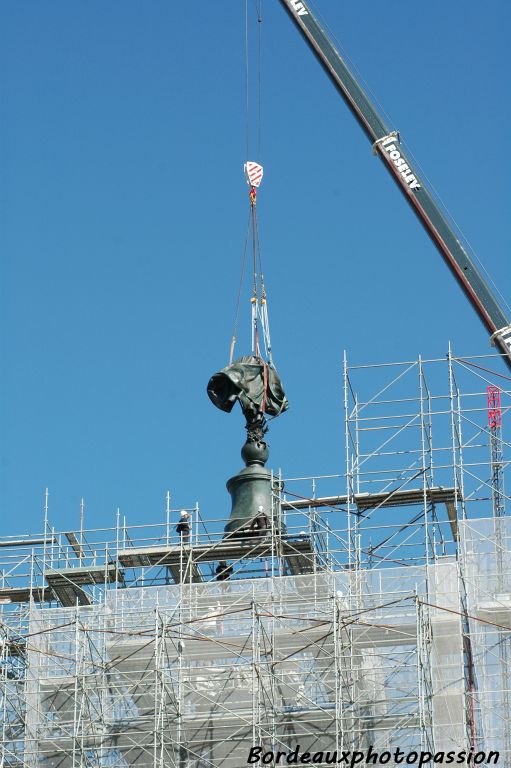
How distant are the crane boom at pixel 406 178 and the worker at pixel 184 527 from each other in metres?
10.4

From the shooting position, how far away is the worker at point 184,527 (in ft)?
227

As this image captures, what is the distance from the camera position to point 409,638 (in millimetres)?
62625

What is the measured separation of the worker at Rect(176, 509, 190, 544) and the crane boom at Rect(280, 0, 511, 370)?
10.4 metres

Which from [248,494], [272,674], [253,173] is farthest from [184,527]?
[253,173]

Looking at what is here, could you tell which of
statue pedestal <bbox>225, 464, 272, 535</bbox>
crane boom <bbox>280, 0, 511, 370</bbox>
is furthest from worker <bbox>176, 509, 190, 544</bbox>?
crane boom <bbox>280, 0, 511, 370</bbox>

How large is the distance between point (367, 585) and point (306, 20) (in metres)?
22.3

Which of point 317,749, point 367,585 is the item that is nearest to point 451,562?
point 367,585

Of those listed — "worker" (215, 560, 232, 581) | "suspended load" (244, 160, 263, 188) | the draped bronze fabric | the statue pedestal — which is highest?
"suspended load" (244, 160, 263, 188)

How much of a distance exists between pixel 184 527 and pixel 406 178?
1345 centimetres

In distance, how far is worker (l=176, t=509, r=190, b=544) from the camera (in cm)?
6913

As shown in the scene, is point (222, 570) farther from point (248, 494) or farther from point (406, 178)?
point (406, 178)

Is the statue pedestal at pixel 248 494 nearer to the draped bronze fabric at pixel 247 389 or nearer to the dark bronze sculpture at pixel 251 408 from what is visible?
the dark bronze sculpture at pixel 251 408

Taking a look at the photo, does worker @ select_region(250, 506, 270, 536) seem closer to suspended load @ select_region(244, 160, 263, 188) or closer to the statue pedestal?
the statue pedestal

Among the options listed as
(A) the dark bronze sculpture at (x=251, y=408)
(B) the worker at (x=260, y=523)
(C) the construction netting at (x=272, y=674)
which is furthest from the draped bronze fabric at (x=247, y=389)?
(C) the construction netting at (x=272, y=674)
